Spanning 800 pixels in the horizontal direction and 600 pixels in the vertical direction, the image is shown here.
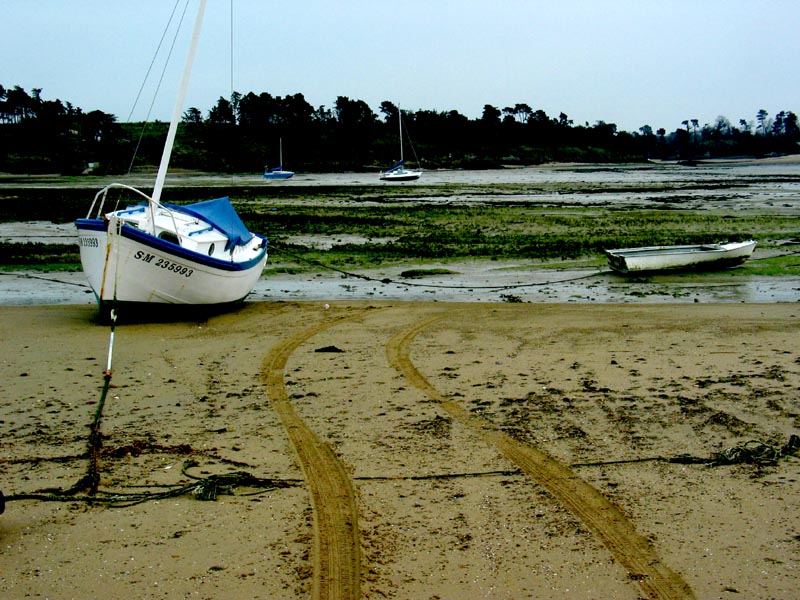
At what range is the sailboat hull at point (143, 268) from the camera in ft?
40.8

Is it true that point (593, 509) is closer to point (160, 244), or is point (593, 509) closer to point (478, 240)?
point (160, 244)

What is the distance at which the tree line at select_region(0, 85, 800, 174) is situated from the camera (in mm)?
101812

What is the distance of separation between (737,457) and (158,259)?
29.1 ft

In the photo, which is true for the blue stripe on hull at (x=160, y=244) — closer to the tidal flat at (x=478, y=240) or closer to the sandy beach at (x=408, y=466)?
the sandy beach at (x=408, y=466)

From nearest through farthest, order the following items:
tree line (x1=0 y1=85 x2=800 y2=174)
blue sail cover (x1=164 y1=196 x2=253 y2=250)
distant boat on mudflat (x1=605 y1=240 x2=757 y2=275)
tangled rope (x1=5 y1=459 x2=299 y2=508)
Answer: tangled rope (x1=5 y1=459 x2=299 y2=508)
blue sail cover (x1=164 y1=196 x2=253 y2=250)
distant boat on mudflat (x1=605 y1=240 x2=757 y2=275)
tree line (x1=0 y1=85 x2=800 y2=174)

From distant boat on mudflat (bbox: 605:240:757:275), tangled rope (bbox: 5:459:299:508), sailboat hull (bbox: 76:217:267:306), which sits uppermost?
sailboat hull (bbox: 76:217:267:306)

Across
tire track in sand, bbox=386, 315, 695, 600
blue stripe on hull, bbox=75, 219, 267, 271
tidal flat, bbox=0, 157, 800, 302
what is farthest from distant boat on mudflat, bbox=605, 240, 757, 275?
tire track in sand, bbox=386, 315, 695, 600

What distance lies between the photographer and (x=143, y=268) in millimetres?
12742

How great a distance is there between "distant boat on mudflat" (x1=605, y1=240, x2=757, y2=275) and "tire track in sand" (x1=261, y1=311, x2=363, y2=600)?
11292mm

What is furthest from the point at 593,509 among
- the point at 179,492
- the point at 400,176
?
the point at 400,176

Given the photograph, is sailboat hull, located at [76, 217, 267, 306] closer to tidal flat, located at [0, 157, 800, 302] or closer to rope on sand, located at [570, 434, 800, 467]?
tidal flat, located at [0, 157, 800, 302]

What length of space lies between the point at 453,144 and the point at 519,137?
18.4 meters

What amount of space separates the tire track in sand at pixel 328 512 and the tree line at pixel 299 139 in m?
81.7

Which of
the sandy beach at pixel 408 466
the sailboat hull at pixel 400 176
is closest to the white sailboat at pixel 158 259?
the sandy beach at pixel 408 466
